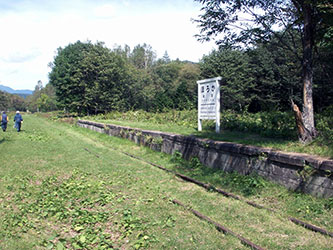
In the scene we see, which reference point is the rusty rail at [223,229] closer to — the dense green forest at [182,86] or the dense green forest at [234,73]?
the dense green forest at [234,73]

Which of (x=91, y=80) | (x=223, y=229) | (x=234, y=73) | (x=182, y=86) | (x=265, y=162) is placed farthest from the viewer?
(x=182, y=86)

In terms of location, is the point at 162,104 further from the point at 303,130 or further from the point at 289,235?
the point at 289,235

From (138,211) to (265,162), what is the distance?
2.89m

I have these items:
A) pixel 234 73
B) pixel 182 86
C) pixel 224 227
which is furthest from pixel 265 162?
pixel 182 86

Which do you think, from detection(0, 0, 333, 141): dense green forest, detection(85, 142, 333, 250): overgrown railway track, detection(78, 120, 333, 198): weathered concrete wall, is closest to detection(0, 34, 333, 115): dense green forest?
detection(0, 0, 333, 141): dense green forest

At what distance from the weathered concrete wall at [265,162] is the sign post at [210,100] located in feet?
5.74

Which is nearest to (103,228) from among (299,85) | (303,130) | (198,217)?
(198,217)

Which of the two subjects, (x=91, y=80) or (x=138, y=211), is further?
(x=91, y=80)

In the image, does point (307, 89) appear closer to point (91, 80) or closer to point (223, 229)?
point (223, 229)

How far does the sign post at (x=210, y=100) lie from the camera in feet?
35.2

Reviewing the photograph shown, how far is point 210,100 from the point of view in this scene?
36.6 ft

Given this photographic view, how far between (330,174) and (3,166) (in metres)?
8.49

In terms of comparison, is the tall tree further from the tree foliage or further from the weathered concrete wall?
the tree foliage

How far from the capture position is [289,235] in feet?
14.0
